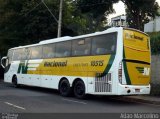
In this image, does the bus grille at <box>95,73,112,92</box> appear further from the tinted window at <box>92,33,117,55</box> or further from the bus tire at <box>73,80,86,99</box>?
the bus tire at <box>73,80,86,99</box>

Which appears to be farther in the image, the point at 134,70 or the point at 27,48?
the point at 27,48

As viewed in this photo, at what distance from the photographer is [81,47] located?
1955 cm

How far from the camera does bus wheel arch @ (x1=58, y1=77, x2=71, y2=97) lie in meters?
20.3

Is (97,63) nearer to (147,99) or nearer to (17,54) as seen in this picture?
(147,99)

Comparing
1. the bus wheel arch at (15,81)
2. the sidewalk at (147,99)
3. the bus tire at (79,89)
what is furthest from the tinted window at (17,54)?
the sidewalk at (147,99)

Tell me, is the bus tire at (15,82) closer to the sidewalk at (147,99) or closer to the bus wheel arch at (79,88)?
the bus wheel arch at (79,88)

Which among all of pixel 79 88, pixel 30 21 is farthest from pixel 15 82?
pixel 30 21

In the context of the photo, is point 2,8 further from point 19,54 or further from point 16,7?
point 19,54

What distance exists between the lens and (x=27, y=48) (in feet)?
85.9

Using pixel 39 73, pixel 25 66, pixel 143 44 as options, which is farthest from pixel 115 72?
pixel 25 66

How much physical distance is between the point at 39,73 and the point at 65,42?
379 cm

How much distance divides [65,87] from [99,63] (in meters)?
3.55

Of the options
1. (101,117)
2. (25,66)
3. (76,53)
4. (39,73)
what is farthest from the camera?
(25,66)

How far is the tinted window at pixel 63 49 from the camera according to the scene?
816 inches
